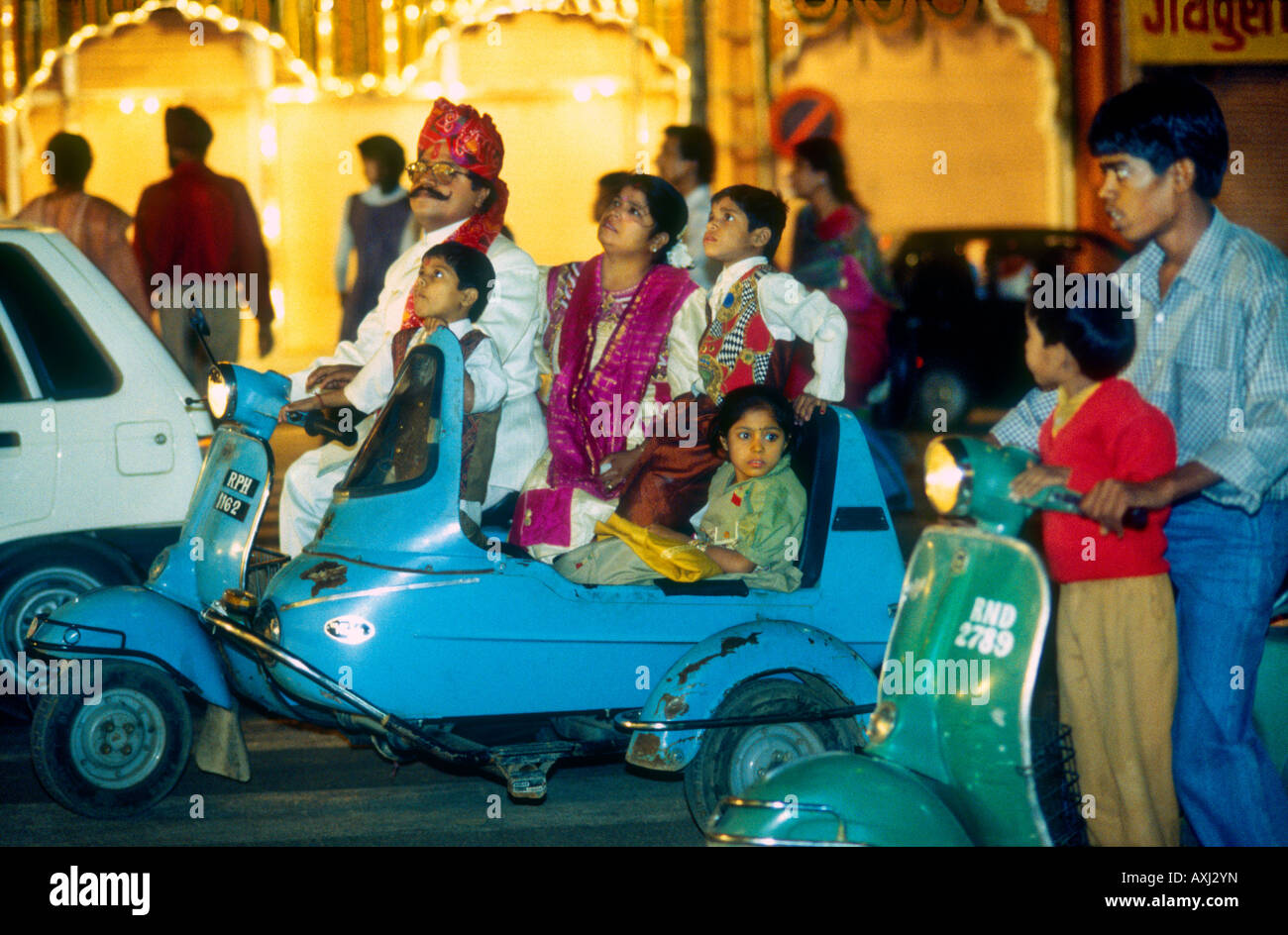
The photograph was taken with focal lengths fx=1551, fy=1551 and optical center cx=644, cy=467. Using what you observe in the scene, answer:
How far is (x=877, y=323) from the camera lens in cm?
710

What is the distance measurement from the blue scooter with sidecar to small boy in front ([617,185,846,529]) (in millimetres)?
298

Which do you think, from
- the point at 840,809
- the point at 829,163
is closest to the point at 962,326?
the point at 829,163

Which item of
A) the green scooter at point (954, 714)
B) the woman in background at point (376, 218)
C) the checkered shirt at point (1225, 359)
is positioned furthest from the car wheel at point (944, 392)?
the green scooter at point (954, 714)

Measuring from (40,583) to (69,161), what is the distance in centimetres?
286

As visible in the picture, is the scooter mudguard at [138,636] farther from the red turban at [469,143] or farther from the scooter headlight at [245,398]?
the red turban at [469,143]

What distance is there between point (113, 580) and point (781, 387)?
8.05 ft

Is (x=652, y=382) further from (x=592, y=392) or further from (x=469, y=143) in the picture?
(x=469, y=143)

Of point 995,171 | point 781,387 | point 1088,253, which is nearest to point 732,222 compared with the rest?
point 781,387

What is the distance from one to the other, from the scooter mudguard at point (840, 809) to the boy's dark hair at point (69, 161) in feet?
18.5

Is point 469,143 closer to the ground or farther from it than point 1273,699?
farther from it

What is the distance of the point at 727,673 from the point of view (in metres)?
4.02

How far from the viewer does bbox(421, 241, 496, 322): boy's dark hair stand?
14.6 ft

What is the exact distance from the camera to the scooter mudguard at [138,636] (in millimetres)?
4238

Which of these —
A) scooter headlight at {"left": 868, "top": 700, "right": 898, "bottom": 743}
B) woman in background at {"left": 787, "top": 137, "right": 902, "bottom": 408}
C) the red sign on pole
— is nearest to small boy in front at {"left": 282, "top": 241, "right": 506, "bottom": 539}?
scooter headlight at {"left": 868, "top": 700, "right": 898, "bottom": 743}
